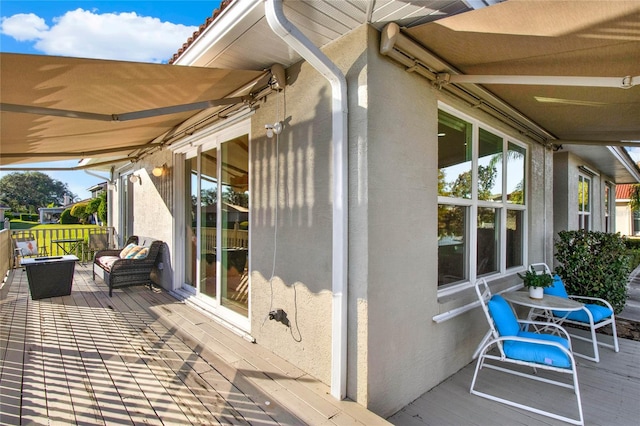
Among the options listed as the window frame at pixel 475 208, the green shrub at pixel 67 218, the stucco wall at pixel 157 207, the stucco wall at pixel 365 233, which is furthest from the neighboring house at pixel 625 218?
the green shrub at pixel 67 218

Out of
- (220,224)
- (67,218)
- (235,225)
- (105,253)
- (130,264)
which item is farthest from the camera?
(67,218)

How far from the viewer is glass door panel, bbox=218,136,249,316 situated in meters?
4.37

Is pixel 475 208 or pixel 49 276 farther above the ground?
pixel 475 208

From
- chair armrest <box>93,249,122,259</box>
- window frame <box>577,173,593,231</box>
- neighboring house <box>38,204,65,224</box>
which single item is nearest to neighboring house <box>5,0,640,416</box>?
chair armrest <box>93,249,122,259</box>

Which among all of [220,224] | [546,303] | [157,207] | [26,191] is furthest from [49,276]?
[26,191]

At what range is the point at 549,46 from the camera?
253 centimetres

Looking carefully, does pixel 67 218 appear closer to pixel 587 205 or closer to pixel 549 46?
pixel 549 46

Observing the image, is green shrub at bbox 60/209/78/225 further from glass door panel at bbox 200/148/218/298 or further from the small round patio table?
the small round patio table

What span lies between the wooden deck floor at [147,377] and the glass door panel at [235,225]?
495mm

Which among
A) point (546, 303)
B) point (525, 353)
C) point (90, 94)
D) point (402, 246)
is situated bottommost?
point (525, 353)

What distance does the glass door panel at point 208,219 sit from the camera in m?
5.08

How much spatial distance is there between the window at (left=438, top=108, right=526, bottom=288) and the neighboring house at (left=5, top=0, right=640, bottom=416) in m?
0.03

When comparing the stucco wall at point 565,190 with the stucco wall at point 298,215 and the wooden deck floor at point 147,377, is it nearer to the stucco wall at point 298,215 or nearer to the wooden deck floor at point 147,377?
the stucco wall at point 298,215

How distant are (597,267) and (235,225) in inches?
233
